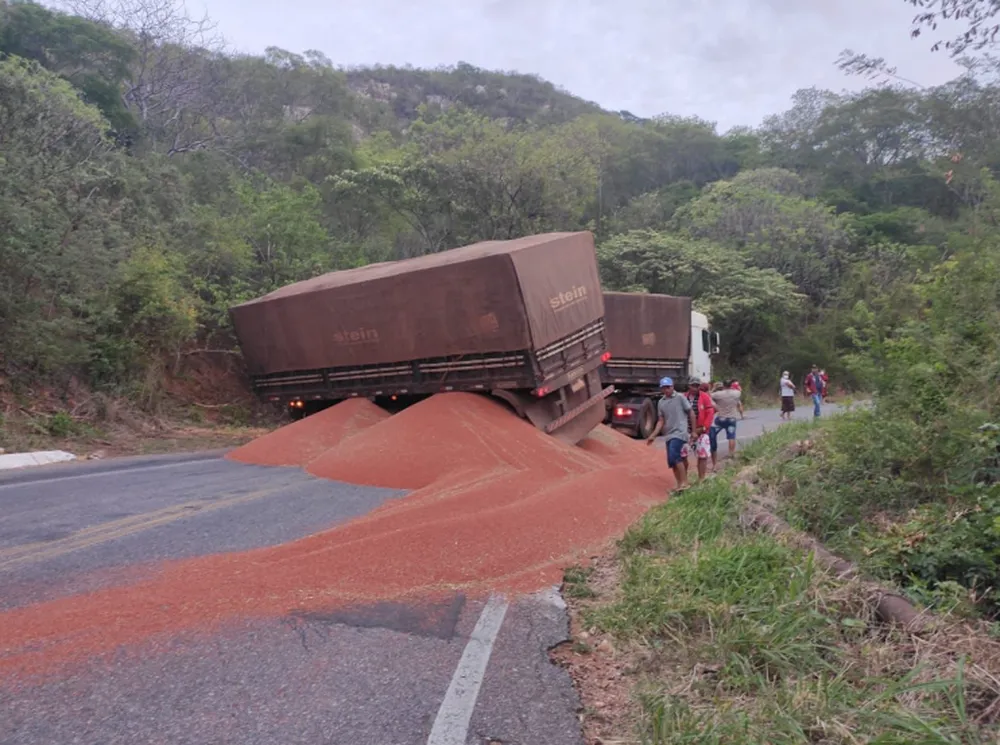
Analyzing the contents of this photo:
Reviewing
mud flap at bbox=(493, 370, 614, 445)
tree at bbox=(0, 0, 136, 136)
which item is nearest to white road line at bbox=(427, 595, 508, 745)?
mud flap at bbox=(493, 370, 614, 445)

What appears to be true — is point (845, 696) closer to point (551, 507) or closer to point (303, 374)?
point (551, 507)

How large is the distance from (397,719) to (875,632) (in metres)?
2.39

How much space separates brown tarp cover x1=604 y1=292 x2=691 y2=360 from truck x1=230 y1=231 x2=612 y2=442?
4250mm

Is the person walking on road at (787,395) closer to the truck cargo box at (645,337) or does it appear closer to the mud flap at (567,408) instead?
the truck cargo box at (645,337)

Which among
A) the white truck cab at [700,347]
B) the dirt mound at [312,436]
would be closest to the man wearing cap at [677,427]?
the dirt mound at [312,436]

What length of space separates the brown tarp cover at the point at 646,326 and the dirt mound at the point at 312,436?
7317 mm

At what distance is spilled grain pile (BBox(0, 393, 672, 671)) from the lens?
181 inches

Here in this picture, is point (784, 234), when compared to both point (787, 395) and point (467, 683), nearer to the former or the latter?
point (787, 395)

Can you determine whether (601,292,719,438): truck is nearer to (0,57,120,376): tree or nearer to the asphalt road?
(0,57,120,376): tree

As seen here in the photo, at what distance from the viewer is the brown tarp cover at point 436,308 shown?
463 inches

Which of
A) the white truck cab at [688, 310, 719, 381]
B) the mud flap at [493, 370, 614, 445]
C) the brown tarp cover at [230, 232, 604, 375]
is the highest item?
the brown tarp cover at [230, 232, 604, 375]

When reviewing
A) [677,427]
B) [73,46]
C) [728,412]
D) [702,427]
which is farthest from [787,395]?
[73,46]

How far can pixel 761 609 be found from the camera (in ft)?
14.4

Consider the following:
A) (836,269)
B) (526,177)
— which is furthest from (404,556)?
(836,269)
